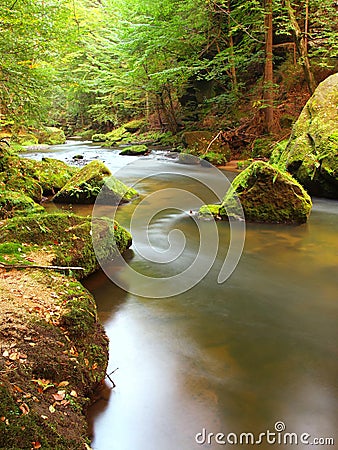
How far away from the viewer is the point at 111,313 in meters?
3.63

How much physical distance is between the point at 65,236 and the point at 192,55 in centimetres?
1453

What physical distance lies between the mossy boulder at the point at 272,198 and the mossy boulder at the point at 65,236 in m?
2.88

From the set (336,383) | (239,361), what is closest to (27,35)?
(239,361)

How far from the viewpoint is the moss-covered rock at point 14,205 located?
5941 mm

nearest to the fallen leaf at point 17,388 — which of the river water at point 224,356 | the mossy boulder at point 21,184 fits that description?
the river water at point 224,356

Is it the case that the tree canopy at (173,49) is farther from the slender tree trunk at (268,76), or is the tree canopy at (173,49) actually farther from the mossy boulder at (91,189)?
the mossy boulder at (91,189)

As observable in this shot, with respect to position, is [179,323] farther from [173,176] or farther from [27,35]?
[173,176]

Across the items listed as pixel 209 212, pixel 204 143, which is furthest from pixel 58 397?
pixel 204 143

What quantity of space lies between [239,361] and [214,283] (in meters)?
1.54

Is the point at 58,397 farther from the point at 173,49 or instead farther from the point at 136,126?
the point at 136,126

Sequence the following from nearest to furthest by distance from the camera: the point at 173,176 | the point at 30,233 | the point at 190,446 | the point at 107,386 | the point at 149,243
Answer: the point at 190,446 < the point at 107,386 < the point at 30,233 < the point at 149,243 < the point at 173,176

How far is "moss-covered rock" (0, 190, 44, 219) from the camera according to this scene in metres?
5.94

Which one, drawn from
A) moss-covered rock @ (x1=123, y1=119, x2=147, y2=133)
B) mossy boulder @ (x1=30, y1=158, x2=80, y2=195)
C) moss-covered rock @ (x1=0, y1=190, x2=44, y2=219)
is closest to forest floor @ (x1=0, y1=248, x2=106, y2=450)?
moss-covered rock @ (x1=0, y1=190, x2=44, y2=219)

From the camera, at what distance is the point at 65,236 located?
421 centimetres
